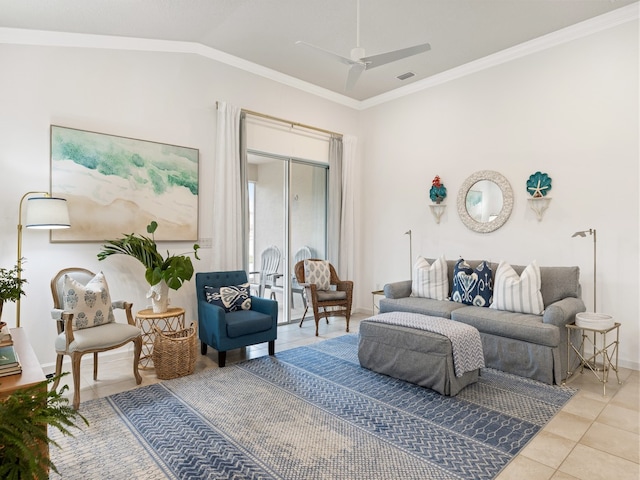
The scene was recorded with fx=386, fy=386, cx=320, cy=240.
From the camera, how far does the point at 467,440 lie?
8.22ft

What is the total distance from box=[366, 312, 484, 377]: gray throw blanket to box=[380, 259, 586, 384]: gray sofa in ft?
1.52

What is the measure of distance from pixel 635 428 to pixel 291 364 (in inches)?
109

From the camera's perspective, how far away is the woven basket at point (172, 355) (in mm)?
3516

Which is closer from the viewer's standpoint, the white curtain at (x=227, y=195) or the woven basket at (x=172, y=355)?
the woven basket at (x=172, y=355)

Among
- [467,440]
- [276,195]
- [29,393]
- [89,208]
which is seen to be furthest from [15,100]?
[467,440]

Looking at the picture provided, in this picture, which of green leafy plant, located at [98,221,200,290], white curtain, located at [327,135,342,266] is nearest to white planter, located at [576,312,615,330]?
white curtain, located at [327,135,342,266]

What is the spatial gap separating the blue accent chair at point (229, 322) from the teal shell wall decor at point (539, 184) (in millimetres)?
3213

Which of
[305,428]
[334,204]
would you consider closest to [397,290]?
[334,204]

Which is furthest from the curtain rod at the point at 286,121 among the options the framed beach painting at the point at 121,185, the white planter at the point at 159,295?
the white planter at the point at 159,295

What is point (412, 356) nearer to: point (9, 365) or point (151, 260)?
point (151, 260)

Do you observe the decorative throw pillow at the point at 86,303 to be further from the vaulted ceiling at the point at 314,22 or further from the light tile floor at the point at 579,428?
the vaulted ceiling at the point at 314,22

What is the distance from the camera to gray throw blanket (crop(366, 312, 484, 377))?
10.4ft

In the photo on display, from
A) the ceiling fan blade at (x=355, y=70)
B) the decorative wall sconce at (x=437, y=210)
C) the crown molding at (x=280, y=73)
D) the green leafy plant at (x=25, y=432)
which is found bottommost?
the green leafy plant at (x=25, y=432)

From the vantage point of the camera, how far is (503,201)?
475 centimetres
